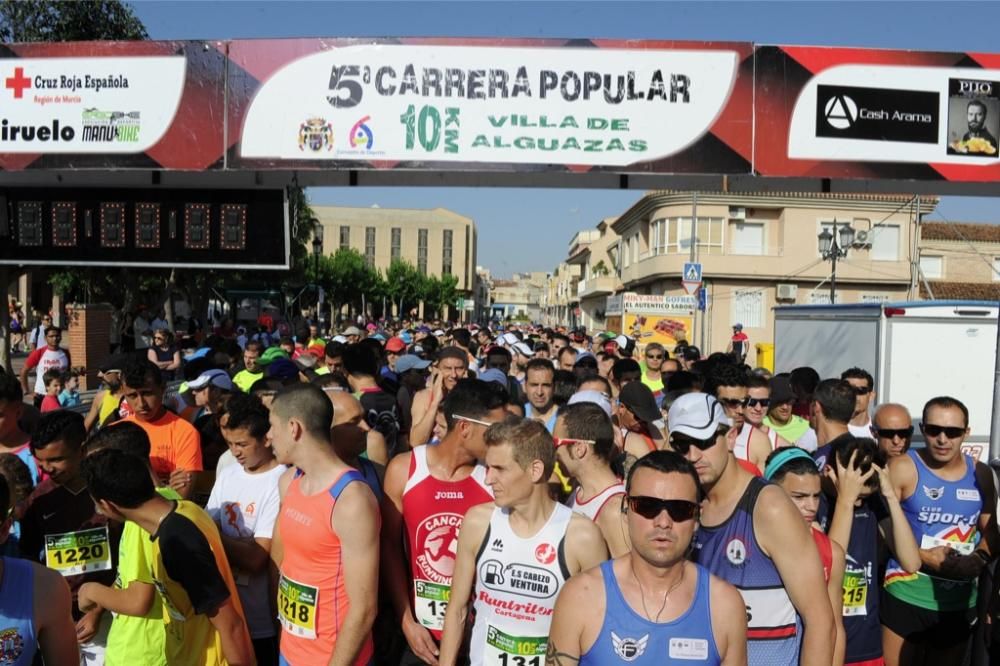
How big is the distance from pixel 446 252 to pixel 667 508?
125 meters

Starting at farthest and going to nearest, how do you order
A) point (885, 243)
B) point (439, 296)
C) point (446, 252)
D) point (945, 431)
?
point (446, 252) < point (439, 296) < point (885, 243) < point (945, 431)

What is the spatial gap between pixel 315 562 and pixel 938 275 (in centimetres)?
5004

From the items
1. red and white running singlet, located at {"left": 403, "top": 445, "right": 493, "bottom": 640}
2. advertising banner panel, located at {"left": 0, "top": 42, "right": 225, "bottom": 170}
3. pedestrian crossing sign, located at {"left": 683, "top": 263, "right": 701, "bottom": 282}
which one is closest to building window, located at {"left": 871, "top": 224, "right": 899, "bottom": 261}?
pedestrian crossing sign, located at {"left": 683, "top": 263, "right": 701, "bottom": 282}

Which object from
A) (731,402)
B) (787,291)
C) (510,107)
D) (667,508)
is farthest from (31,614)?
(787,291)

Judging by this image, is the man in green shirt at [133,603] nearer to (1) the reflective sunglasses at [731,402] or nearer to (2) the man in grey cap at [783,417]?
(1) the reflective sunglasses at [731,402]

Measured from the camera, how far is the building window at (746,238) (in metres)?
38.9

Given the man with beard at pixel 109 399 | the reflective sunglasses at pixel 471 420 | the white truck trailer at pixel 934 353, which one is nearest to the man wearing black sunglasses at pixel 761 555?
the reflective sunglasses at pixel 471 420

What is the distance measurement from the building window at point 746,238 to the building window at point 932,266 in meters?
12.9

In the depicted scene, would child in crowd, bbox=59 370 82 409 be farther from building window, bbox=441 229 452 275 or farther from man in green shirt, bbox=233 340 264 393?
building window, bbox=441 229 452 275

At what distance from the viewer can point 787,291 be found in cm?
3788

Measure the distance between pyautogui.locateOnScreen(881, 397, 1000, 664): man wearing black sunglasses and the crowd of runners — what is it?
1cm

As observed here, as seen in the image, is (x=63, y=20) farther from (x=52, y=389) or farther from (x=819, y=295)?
(x=819, y=295)

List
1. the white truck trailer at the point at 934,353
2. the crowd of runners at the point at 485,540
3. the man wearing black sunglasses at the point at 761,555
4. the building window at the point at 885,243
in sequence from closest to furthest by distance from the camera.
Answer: the crowd of runners at the point at 485,540, the man wearing black sunglasses at the point at 761,555, the white truck trailer at the point at 934,353, the building window at the point at 885,243

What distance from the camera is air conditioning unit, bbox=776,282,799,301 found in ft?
124
